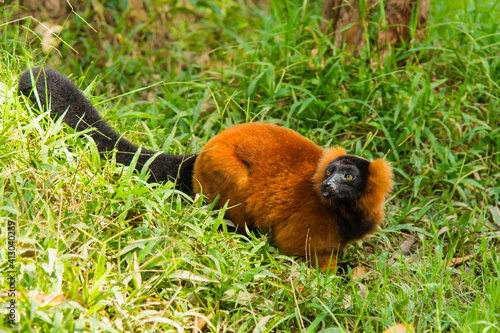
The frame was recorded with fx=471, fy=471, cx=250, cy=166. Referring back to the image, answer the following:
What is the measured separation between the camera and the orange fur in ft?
12.2

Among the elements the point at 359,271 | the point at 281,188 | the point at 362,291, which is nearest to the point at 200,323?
the point at 362,291

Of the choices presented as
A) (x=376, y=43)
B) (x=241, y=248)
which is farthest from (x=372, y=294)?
(x=376, y=43)

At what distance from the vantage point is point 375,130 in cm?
500

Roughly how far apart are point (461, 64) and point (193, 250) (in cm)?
388

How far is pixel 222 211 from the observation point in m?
3.61

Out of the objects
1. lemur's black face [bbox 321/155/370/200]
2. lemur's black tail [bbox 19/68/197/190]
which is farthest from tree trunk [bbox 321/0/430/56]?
lemur's black tail [bbox 19/68/197/190]

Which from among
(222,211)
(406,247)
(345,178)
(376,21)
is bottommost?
(406,247)

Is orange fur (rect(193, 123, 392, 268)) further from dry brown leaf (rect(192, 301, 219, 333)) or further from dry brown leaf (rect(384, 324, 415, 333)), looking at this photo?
dry brown leaf (rect(192, 301, 219, 333))

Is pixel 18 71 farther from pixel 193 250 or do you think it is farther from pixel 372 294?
pixel 372 294

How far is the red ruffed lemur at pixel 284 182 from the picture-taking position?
3701 mm

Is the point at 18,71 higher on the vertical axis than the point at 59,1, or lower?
lower

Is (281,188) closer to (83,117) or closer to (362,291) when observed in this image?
(362,291)

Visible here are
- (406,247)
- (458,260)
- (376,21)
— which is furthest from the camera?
(376,21)

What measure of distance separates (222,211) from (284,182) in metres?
0.56
